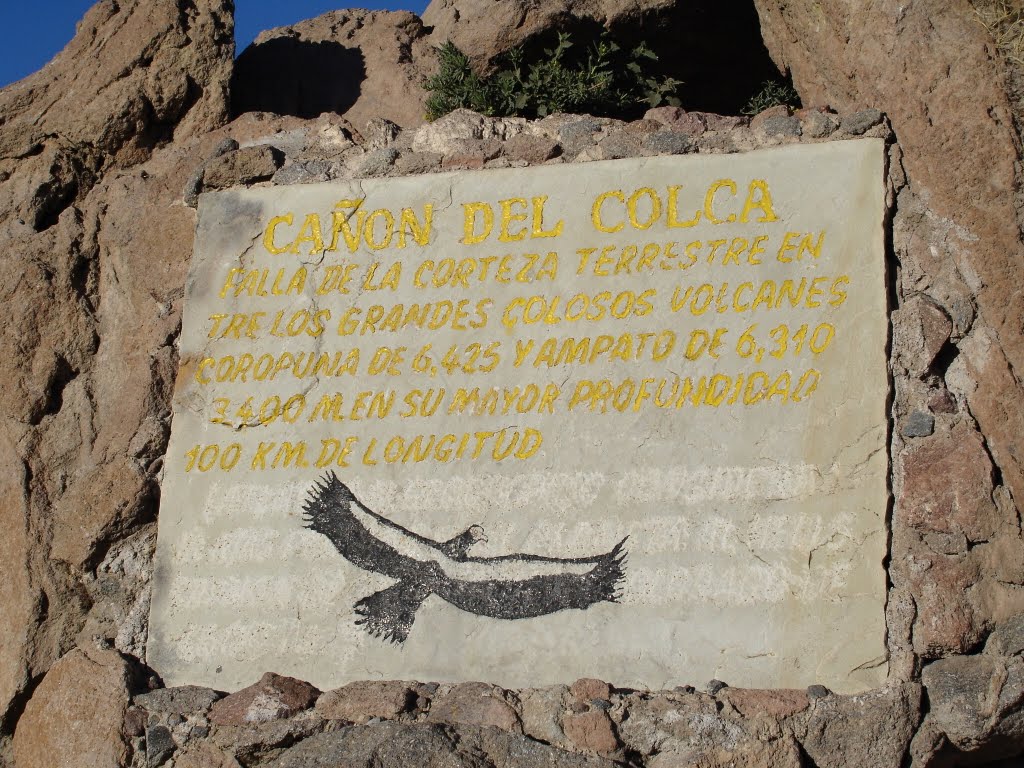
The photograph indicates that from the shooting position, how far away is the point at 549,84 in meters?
6.19

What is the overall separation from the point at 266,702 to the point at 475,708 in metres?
0.78

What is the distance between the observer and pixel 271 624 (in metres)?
4.35

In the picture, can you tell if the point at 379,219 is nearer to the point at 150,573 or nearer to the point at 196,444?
the point at 196,444

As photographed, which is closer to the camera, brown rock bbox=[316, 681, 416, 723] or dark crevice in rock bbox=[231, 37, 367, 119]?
brown rock bbox=[316, 681, 416, 723]

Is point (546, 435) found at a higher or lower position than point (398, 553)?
higher

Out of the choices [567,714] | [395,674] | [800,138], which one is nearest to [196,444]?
[395,674]

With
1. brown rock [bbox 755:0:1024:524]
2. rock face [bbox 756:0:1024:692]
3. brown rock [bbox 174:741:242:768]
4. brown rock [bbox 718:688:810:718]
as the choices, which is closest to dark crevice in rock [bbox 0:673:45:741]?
brown rock [bbox 174:741:242:768]

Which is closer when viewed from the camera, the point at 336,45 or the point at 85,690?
the point at 85,690

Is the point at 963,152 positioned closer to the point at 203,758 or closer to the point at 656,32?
the point at 656,32

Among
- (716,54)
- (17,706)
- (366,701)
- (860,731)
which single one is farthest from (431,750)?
(716,54)

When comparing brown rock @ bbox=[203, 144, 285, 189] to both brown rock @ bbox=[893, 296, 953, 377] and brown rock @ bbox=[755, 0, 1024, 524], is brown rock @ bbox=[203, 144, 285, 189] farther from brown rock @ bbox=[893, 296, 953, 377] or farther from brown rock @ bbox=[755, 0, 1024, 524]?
brown rock @ bbox=[893, 296, 953, 377]

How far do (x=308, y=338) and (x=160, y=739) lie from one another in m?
1.62

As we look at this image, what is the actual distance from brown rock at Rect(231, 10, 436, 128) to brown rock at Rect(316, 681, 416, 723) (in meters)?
3.45

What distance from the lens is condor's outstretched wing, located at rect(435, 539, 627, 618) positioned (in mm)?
4137
